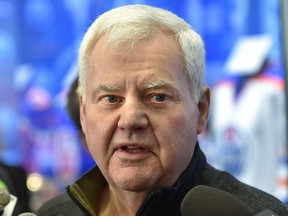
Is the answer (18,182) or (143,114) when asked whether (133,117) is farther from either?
(18,182)

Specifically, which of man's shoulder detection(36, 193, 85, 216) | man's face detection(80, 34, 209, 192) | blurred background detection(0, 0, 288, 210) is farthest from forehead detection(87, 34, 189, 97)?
A: blurred background detection(0, 0, 288, 210)

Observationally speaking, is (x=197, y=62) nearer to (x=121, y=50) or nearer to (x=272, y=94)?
(x=121, y=50)

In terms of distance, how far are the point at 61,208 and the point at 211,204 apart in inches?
26.8

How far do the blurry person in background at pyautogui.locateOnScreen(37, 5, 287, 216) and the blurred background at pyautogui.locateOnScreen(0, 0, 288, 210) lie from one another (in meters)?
2.01

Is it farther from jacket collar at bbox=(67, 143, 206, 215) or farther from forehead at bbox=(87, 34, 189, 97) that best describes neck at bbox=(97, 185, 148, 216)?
forehead at bbox=(87, 34, 189, 97)

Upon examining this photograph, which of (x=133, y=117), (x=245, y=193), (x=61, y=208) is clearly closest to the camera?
(x=133, y=117)

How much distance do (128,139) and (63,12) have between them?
2519mm

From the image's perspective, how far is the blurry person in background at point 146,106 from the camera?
1.41 meters

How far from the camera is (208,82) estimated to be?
11.5ft

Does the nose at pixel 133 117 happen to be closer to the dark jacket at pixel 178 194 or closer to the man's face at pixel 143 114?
the man's face at pixel 143 114

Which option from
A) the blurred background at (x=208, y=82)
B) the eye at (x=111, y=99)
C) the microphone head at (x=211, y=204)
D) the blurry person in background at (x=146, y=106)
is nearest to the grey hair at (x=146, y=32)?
the blurry person in background at (x=146, y=106)

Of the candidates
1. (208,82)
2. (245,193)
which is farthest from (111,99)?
(208,82)

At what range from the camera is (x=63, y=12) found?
3797mm

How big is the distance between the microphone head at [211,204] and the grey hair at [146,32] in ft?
1.15
